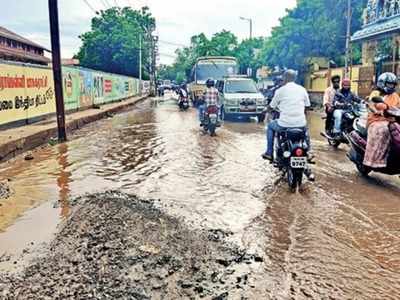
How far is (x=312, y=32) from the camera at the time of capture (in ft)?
106

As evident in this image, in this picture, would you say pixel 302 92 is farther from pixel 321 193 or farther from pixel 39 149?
pixel 39 149

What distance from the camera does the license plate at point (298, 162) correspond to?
6.39m

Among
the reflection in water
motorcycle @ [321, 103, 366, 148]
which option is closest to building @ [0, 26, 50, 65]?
the reflection in water

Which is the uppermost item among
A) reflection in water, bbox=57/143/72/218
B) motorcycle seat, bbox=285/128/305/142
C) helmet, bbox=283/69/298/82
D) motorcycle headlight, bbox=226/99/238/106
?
helmet, bbox=283/69/298/82

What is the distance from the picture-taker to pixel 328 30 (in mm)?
30891

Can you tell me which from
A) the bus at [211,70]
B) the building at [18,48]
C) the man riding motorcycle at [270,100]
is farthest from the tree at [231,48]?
the man riding motorcycle at [270,100]

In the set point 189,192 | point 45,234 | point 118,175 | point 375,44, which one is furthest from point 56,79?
point 375,44

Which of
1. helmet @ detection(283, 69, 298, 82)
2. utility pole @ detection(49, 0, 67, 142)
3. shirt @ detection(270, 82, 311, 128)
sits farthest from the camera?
utility pole @ detection(49, 0, 67, 142)

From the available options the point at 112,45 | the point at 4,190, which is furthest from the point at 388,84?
the point at 112,45

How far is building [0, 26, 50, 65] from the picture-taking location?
31.7 m

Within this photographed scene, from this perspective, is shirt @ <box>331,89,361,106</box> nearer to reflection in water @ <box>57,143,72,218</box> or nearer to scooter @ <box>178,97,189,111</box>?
reflection in water @ <box>57,143,72,218</box>

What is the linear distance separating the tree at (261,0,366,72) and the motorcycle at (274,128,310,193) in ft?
84.9

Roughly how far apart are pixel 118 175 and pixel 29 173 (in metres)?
1.64

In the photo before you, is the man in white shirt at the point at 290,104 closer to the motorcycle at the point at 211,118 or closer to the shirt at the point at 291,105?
the shirt at the point at 291,105
